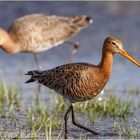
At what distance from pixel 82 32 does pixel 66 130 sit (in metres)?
8.15

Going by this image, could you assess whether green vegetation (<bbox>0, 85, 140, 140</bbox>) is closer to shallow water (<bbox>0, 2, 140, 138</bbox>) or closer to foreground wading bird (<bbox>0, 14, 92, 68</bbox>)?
shallow water (<bbox>0, 2, 140, 138</bbox>)

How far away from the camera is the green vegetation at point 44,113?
7921mm

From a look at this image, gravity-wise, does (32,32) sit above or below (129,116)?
above

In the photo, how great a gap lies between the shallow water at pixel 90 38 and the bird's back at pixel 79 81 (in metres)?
2.12

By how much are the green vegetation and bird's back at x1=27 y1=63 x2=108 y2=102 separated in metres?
0.42

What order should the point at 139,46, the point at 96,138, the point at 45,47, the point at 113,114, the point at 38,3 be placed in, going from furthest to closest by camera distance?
the point at 38,3
the point at 139,46
the point at 45,47
the point at 113,114
the point at 96,138

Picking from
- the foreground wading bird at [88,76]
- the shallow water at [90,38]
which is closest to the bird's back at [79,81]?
the foreground wading bird at [88,76]

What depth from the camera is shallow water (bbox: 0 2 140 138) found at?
12242mm

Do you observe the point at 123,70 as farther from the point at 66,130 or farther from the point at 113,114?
the point at 66,130

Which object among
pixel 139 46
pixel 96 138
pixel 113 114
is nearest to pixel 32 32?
pixel 139 46

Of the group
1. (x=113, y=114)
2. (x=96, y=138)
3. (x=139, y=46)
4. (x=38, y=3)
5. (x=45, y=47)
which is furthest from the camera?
(x=38, y=3)

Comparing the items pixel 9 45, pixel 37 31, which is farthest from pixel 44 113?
pixel 37 31

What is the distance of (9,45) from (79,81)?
14.7ft

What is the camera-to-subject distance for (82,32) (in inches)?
637
